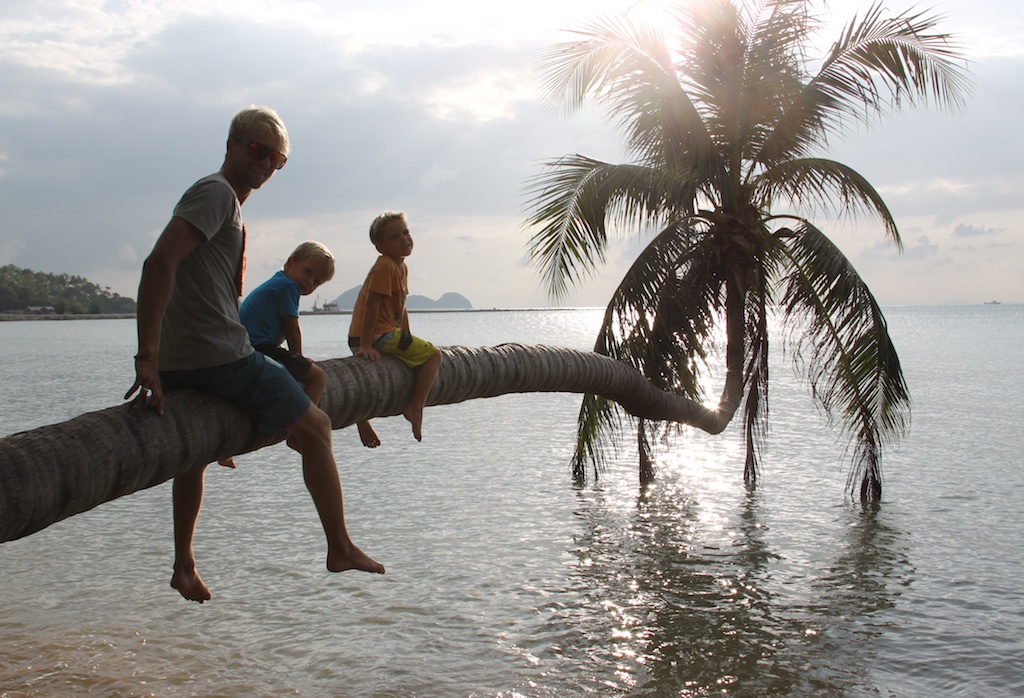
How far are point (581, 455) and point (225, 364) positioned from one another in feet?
33.2

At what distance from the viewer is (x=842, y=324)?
11.3m

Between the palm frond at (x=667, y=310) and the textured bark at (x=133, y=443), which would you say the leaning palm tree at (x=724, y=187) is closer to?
the palm frond at (x=667, y=310)

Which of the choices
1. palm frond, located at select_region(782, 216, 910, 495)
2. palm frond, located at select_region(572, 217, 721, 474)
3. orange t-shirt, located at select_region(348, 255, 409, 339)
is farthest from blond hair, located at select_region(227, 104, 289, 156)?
palm frond, located at select_region(782, 216, 910, 495)

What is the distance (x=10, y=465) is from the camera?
112 inches

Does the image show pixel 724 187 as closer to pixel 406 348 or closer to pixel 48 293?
pixel 406 348

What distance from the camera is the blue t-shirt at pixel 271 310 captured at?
14.4 feet

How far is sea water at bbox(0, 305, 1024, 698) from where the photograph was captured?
8.53 m

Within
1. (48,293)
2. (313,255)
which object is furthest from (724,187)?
(48,293)

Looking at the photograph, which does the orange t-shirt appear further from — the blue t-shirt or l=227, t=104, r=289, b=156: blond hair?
l=227, t=104, r=289, b=156: blond hair

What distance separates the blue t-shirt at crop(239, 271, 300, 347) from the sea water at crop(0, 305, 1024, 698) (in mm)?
4958

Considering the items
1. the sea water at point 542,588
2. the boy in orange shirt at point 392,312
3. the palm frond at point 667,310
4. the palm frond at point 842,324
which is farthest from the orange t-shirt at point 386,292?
the palm frond at point 842,324

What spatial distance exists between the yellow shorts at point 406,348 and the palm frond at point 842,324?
7214 millimetres

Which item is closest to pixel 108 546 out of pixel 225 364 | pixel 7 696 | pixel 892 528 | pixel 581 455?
pixel 7 696

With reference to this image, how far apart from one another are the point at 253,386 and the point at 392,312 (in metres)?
1.53
